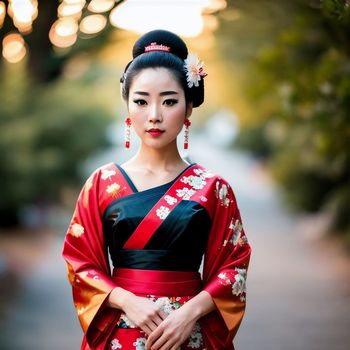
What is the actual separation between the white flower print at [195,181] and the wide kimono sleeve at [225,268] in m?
0.06

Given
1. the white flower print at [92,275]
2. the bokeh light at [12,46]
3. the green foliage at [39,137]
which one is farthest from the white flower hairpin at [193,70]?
the green foliage at [39,137]

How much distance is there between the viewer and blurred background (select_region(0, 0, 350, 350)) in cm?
587

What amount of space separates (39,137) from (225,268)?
9.51 meters

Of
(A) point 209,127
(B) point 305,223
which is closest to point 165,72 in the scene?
(B) point 305,223

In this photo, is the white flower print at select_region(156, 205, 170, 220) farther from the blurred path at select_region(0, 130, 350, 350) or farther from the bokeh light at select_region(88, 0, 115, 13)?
the bokeh light at select_region(88, 0, 115, 13)

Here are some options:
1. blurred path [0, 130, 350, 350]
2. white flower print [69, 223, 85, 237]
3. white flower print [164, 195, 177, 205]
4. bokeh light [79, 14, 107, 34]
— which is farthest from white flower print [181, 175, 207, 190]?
bokeh light [79, 14, 107, 34]

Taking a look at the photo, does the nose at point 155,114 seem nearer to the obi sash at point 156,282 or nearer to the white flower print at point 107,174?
the white flower print at point 107,174

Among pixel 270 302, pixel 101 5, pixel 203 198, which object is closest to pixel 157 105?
pixel 203 198

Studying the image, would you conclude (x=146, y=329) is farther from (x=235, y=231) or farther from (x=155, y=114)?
(x=155, y=114)

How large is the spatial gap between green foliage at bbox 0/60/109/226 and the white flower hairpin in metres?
7.33

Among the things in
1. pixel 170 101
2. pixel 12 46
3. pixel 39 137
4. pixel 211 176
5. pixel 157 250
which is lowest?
pixel 157 250

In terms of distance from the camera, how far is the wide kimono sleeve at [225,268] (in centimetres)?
271

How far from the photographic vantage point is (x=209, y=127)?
3959cm

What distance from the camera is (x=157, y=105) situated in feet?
8.88
